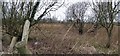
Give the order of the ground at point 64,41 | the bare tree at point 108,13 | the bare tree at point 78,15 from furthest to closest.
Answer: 1. the bare tree at point 78,15
2. the bare tree at point 108,13
3. the ground at point 64,41

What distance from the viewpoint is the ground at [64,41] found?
6.41 meters

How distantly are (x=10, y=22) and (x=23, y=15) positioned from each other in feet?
2.16

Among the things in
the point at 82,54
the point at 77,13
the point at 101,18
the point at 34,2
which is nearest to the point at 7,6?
the point at 34,2

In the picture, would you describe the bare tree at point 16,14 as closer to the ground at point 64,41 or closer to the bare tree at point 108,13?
the ground at point 64,41

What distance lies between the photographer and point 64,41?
7254 mm

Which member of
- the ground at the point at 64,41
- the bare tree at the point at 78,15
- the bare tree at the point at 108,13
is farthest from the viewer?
the bare tree at the point at 78,15

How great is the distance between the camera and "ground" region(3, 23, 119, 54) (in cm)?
641

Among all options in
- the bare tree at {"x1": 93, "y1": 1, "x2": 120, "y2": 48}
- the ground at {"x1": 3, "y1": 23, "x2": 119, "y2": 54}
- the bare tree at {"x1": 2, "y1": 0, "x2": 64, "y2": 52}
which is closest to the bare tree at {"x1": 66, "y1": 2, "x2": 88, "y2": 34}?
the ground at {"x1": 3, "y1": 23, "x2": 119, "y2": 54}

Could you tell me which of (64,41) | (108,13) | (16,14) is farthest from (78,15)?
(16,14)

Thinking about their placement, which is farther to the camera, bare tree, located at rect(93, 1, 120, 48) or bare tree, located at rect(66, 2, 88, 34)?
bare tree, located at rect(66, 2, 88, 34)

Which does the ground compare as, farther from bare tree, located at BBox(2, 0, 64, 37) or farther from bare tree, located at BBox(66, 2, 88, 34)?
bare tree, located at BBox(66, 2, 88, 34)

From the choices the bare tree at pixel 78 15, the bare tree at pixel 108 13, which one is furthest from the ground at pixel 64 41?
the bare tree at pixel 78 15

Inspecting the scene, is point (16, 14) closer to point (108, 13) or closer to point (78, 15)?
point (108, 13)

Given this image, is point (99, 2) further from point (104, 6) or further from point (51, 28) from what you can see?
point (51, 28)
